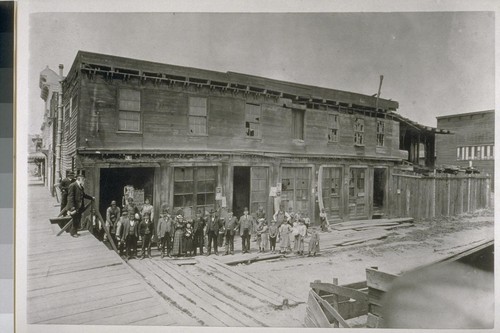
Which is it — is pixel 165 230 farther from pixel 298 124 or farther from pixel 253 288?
pixel 298 124

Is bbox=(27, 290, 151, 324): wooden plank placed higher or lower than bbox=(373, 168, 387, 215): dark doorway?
lower

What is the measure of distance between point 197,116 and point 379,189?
2112mm

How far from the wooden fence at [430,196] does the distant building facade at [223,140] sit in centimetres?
14

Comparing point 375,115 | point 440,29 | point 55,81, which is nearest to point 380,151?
point 375,115

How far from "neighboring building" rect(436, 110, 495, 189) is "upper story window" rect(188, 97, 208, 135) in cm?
239

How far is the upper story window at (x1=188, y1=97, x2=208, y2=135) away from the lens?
11.4ft

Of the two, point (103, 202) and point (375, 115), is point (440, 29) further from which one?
point (103, 202)

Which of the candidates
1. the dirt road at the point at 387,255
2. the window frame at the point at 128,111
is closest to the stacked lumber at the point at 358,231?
the dirt road at the point at 387,255

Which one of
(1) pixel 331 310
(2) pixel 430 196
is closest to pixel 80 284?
(1) pixel 331 310

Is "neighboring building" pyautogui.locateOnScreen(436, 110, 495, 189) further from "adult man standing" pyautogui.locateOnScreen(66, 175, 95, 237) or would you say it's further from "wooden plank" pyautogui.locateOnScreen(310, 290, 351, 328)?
"adult man standing" pyautogui.locateOnScreen(66, 175, 95, 237)

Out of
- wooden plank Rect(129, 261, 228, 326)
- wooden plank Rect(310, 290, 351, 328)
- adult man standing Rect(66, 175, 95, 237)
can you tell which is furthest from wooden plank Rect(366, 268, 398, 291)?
adult man standing Rect(66, 175, 95, 237)

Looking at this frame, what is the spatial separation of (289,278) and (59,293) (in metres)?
2.13

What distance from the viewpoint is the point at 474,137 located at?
11.7ft

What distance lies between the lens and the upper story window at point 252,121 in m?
3.62
